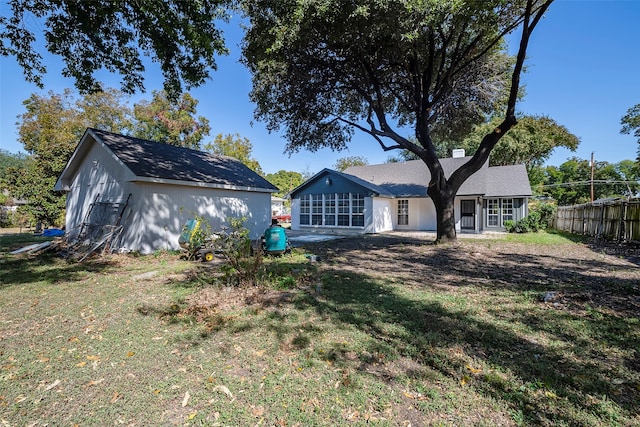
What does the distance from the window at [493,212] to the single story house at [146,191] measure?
14.6m

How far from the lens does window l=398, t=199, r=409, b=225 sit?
20562mm

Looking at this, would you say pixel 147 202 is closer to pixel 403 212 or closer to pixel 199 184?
pixel 199 184

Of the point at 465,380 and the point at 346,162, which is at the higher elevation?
the point at 346,162

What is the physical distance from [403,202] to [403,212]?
0.69m

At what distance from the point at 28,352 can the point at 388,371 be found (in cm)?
400

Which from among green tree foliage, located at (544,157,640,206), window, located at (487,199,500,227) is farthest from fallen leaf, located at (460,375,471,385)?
green tree foliage, located at (544,157,640,206)

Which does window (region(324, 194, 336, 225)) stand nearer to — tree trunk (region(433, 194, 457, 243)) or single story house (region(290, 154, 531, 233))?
single story house (region(290, 154, 531, 233))

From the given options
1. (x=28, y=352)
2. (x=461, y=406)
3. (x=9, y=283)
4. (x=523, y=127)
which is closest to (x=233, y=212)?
(x=9, y=283)

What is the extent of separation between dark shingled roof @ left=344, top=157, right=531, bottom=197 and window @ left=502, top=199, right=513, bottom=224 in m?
0.83

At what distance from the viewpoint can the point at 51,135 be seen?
23031 mm

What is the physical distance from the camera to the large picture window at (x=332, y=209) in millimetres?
19062

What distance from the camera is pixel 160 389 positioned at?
269 centimetres

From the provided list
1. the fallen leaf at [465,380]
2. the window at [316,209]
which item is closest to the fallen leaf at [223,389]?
the fallen leaf at [465,380]

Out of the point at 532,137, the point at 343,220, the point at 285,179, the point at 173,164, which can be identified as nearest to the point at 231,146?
the point at 343,220
